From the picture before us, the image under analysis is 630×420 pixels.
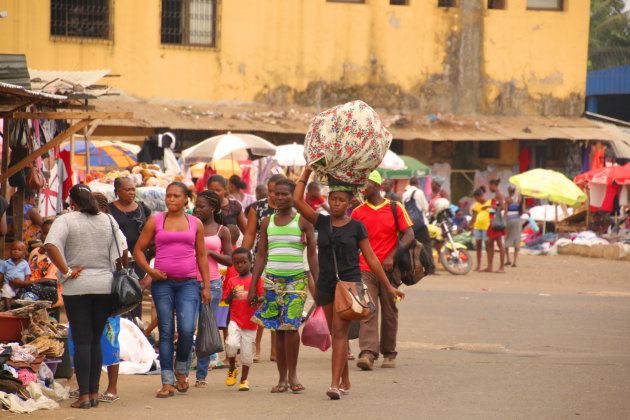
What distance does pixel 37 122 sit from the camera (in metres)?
12.0

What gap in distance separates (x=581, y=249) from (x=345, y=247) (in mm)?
20814

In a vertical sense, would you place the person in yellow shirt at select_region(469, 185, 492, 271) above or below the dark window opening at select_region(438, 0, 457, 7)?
below

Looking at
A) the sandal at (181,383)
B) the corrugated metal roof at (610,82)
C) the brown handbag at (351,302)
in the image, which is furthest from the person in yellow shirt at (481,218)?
the corrugated metal roof at (610,82)

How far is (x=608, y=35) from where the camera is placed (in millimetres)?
53312

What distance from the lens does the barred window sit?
93.1ft

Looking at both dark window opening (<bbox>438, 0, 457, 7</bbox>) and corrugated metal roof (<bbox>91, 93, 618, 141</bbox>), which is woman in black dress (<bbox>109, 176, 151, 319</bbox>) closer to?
corrugated metal roof (<bbox>91, 93, 618, 141</bbox>)

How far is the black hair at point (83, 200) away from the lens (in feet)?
23.5

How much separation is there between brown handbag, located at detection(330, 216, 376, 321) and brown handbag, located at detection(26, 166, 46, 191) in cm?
558

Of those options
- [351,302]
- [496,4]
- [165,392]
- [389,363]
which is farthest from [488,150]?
[165,392]

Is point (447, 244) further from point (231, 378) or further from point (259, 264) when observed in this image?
point (259, 264)

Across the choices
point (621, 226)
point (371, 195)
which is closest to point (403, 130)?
point (621, 226)

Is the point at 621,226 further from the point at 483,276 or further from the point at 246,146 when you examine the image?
the point at 246,146

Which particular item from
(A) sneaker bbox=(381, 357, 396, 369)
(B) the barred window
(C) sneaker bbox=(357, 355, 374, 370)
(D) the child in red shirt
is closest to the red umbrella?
(B) the barred window

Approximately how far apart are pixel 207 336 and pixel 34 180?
4.84 meters
